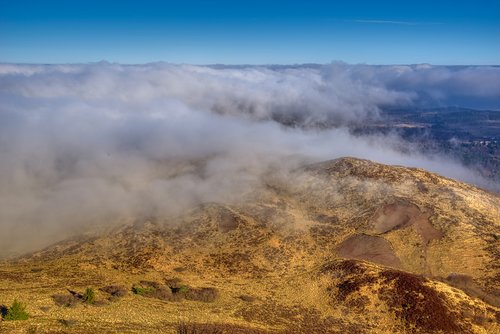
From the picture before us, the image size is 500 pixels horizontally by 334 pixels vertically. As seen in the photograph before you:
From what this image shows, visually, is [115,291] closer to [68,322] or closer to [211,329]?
[68,322]

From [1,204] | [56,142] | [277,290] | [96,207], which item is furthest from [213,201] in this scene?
[56,142]

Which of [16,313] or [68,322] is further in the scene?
[68,322]

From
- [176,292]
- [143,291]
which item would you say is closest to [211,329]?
[176,292]

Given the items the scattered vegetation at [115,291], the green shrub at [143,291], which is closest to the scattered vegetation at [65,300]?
the scattered vegetation at [115,291]

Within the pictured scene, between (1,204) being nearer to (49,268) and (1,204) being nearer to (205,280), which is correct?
(49,268)

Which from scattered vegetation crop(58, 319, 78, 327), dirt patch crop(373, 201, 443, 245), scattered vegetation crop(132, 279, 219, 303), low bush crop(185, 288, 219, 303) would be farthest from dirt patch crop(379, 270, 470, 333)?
scattered vegetation crop(58, 319, 78, 327)

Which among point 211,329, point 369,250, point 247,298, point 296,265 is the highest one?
point 211,329
